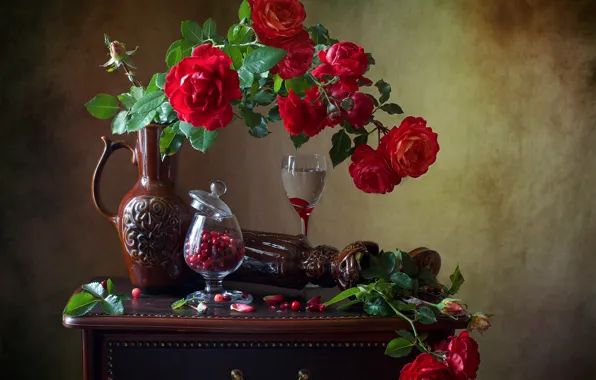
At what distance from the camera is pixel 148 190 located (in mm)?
1074

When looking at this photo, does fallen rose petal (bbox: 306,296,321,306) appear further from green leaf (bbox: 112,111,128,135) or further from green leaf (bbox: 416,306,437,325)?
green leaf (bbox: 112,111,128,135)

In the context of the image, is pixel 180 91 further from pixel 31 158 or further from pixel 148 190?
pixel 31 158

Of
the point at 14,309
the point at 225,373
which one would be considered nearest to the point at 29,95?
the point at 14,309

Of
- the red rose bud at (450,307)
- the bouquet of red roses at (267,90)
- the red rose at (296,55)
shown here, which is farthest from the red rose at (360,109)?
the red rose bud at (450,307)

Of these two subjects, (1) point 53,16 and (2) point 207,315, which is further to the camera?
(1) point 53,16

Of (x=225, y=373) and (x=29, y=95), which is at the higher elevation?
(x=29, y=95)

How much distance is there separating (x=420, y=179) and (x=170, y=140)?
0.77 meters

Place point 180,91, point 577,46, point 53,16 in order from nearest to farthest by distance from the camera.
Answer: point 180,91
point 53,16
point 577,46

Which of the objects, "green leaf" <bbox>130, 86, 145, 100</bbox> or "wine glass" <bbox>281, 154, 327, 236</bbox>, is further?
"wine glass" <bbox>281, 154, 327, 236</bbox>

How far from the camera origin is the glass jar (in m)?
1.04

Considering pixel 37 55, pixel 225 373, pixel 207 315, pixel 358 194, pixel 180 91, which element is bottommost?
pixel 225 373

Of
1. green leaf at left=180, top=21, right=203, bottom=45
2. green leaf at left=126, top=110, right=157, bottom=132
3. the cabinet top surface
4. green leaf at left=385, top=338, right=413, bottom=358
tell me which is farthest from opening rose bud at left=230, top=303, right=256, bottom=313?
green leaf at left=180, top=21, right=203, bottom=45

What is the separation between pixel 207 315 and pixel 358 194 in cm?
68

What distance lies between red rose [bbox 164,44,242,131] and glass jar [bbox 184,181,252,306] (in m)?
0.20
